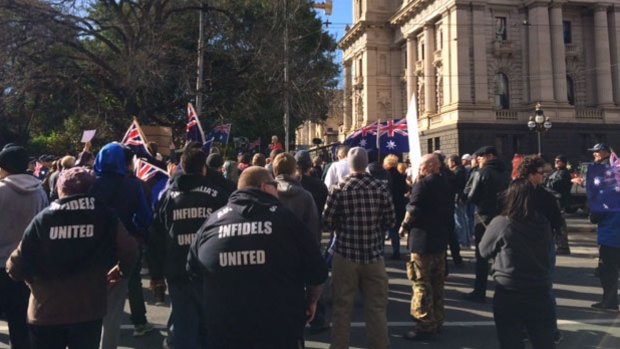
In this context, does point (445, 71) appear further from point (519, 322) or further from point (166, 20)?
point (519, 322)

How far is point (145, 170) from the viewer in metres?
7.56

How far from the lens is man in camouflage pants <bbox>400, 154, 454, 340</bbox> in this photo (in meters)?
5.91

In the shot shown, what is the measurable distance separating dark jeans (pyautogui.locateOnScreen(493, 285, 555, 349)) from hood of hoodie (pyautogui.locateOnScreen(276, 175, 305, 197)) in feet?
7.45

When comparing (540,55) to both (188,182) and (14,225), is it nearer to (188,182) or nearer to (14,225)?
(188,182)

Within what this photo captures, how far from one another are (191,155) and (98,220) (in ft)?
3.92

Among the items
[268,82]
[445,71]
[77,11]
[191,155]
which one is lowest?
[191,155]

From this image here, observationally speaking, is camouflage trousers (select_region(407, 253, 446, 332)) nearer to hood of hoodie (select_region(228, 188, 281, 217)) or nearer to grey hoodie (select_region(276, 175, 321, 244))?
grey hoodie (select_region(276, 175, 321, 244))

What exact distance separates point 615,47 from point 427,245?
161 feet

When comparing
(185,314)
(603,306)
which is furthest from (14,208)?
(603,306)

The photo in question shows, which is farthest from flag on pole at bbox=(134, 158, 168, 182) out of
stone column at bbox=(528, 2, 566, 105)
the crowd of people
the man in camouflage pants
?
stone column at bbox=(528, 2, 566, 105)

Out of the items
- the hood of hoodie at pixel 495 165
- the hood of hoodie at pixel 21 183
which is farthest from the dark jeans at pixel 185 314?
the hood of hoodie at pixel 495 165

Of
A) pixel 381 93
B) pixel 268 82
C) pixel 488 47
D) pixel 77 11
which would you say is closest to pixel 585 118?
pixel 488 47

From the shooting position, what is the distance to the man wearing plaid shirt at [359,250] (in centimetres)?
517

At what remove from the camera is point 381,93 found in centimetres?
5950
